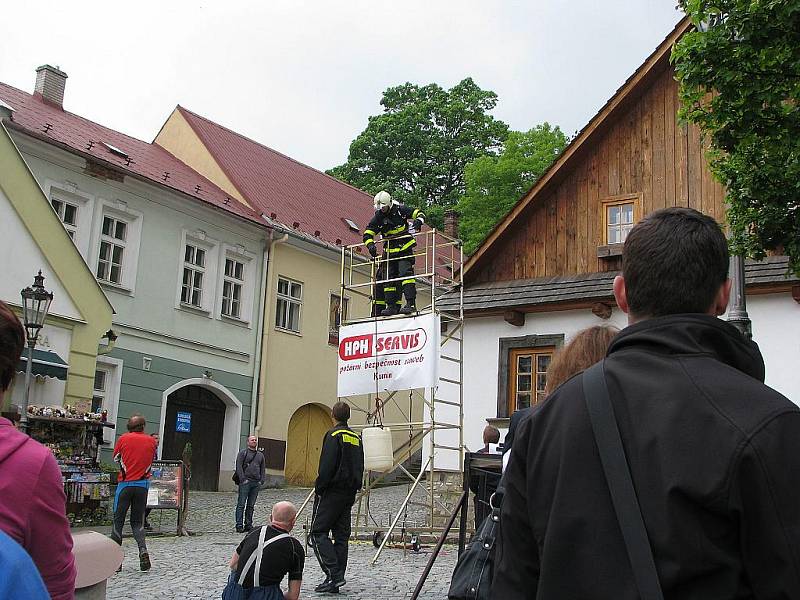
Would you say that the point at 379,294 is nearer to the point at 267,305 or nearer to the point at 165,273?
the point at 165,273

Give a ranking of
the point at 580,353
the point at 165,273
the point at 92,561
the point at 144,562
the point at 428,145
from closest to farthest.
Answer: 1. the point at 580,353
2. the point at 92,561
3. the point at 144,562
4. the point at 165,273
5. the point at 428,145

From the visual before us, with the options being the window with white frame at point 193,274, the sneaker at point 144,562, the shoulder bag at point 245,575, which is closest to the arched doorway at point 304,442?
the window with white frame at point 193,274

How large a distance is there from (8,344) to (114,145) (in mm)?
25955

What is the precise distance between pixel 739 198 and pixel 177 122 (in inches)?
945

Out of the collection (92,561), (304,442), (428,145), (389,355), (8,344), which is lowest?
(92,561)

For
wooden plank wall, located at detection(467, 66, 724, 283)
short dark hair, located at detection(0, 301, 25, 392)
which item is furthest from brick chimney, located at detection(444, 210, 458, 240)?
short dark hair, located at detection(0, 301, 25, 392)

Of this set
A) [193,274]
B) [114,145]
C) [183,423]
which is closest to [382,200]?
[193,274]

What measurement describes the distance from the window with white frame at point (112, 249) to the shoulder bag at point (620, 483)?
75.8 ft

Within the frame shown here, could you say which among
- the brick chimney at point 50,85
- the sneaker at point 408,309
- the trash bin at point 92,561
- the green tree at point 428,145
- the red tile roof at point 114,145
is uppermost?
the green tree at point 428,145

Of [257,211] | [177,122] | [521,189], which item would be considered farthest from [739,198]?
[521,189]

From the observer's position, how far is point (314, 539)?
1032 centimetres

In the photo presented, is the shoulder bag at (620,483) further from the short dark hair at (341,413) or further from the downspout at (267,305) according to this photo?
the downspout at (267,305)

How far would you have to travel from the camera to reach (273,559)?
23.5 feet

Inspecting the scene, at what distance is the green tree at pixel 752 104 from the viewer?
9922 mm
